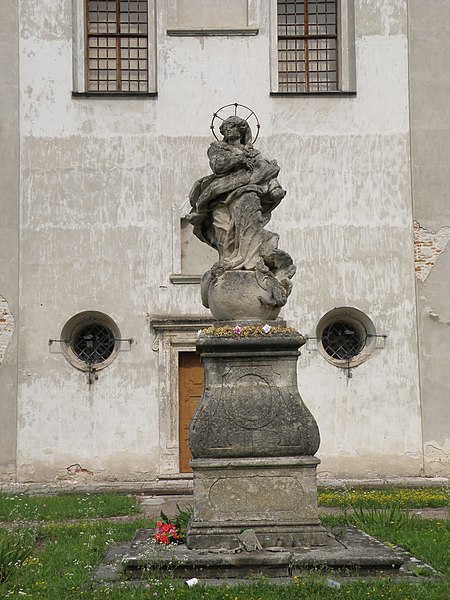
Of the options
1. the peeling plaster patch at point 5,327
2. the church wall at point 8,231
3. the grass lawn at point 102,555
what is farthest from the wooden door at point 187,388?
the grass lawn at point 102,555

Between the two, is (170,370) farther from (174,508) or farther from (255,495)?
(255,495)

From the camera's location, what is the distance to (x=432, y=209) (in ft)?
53.8

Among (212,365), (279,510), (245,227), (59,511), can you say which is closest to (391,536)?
(279,510)

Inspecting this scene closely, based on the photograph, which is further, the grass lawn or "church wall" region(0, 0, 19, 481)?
"church wall" region(0, 0, 19, 481)

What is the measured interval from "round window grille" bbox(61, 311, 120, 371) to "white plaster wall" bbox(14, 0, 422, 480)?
0.17 metres

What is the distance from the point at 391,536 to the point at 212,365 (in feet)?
8.59

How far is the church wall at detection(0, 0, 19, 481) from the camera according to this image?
15656mm

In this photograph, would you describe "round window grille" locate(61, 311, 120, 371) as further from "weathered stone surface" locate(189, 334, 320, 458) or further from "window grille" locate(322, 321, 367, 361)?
"weathered stone surface" locate(189, 334, 320, 458)

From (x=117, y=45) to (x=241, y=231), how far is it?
10437 mm

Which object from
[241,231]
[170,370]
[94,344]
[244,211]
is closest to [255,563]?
[241,231]

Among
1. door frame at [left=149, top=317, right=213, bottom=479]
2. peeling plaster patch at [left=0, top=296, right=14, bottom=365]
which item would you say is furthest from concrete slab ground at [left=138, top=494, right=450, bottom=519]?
peeling plaster patch at [left=0, top=296, right=14, bottom=365]

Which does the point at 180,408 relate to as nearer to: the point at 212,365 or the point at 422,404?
the point at 422,404

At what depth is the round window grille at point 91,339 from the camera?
16.0 m

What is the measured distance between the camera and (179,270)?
53.1 feet
